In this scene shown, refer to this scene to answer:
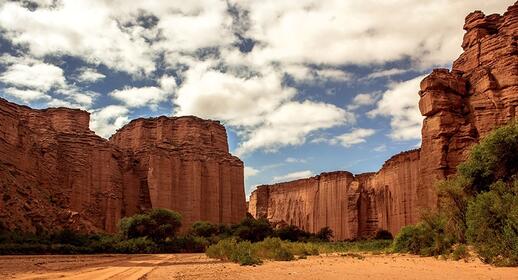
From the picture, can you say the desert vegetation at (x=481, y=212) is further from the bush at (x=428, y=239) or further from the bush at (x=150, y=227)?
the bush at (x=150, y=227)

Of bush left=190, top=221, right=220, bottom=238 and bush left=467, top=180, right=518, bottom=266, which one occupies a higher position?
bush left=467, top=180, right=518, bottom=266

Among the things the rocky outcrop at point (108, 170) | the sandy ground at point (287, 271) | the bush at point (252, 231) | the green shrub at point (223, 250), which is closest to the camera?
the sandy ground at point (287, 271)

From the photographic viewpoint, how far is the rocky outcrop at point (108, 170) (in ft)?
190

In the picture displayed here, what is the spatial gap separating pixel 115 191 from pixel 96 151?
263 inches

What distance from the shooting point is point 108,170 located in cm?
7538

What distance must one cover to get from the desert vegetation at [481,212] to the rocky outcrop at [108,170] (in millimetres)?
37726

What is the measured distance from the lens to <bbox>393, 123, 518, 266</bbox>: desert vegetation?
725 inches

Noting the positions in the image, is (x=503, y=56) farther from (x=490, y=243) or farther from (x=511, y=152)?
(x=490, y=243)

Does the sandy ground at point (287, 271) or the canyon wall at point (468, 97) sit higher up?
the canyon wall at point (468, 97)

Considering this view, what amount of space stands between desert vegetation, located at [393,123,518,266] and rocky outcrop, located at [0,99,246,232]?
37.7 m

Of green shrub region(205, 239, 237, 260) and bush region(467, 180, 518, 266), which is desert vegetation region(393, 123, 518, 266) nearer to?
bush region(467, 180, 518, 266)

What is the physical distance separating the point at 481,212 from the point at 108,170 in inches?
2513

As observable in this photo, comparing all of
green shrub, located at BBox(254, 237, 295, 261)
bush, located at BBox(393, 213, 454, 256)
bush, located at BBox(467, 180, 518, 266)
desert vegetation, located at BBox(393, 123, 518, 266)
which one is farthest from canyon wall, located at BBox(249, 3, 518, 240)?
bush, located at BBox(467, 180, 518, 266)

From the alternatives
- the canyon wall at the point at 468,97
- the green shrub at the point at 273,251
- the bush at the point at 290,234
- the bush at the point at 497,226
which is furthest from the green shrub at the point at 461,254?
A: the bush at the point at 290,234
